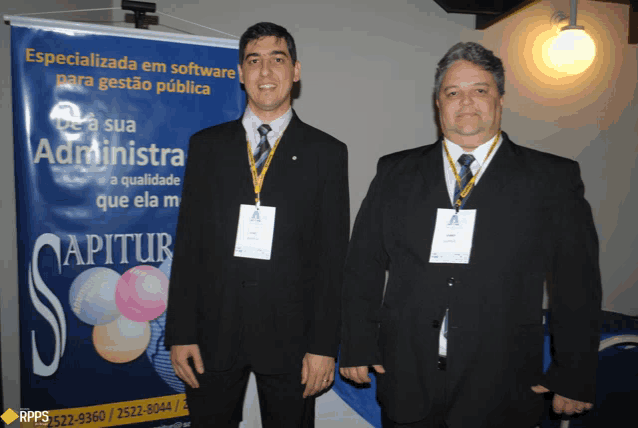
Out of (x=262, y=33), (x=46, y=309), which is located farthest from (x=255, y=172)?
(x=46, y=309)

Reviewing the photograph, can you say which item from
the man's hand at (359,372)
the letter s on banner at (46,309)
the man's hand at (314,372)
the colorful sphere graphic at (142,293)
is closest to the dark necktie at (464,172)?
the man's hand at (359,372)

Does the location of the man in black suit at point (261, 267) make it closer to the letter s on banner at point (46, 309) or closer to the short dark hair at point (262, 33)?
the short dark hair at point (262, 33)

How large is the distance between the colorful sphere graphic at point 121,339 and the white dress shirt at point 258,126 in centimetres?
115

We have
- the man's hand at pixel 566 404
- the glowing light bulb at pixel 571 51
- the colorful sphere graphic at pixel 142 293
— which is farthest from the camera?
the glowing light bulb at pixel 571 51

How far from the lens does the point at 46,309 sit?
6.71ft

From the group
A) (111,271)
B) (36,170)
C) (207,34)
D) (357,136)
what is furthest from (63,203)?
(357,136)

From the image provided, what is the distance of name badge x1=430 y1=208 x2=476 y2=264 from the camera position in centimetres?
138

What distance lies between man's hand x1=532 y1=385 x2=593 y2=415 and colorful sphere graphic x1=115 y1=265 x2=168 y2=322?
5.66ft

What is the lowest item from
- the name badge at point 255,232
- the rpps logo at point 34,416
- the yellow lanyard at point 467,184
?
the rpps logo at point 34,416

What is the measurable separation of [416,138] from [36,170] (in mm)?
2355

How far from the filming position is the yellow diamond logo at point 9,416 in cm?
242

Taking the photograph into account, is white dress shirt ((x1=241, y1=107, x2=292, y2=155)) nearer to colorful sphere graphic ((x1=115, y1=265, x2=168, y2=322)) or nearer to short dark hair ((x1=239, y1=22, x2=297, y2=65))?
short dark hair ((x1=239, y1=22, x2=297, y2=65))

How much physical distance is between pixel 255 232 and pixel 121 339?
41.9 inches

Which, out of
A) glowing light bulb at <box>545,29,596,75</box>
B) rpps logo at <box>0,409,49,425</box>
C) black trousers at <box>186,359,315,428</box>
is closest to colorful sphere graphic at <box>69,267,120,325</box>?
rpps logo at <box>0,409,49,425</box>
